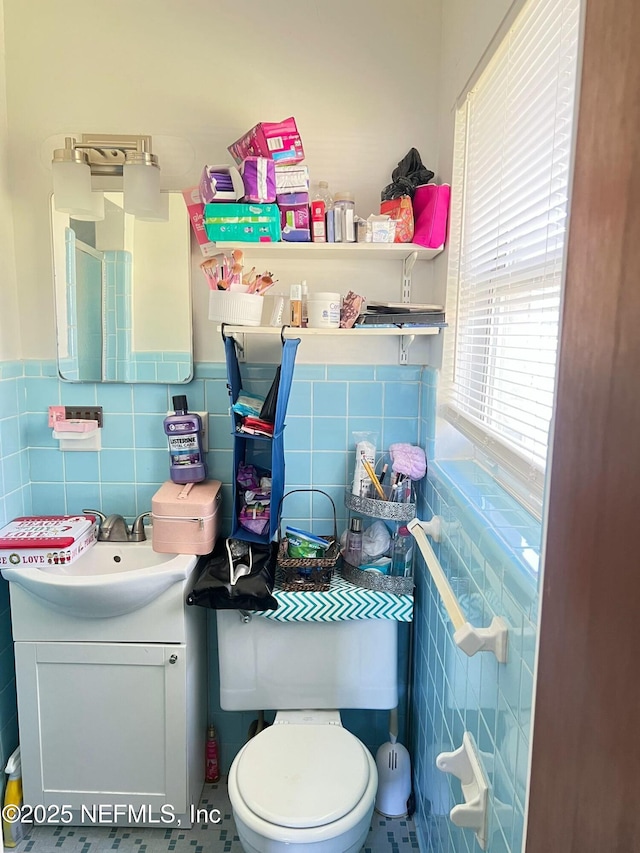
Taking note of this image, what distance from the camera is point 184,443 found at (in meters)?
1.84

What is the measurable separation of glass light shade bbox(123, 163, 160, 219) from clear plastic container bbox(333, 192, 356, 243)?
1.81 feet

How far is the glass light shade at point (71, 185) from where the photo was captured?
172cm

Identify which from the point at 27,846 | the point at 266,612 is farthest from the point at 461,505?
the point at 27,846

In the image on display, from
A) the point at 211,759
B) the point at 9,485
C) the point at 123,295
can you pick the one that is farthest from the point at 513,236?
the point at 211,759

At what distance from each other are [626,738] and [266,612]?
143 cm

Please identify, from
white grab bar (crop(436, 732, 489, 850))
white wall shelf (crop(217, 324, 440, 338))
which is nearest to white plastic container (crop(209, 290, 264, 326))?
white wall shelf (crop(217, 324, 440, 338))

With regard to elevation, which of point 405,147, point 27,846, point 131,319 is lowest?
point 27,846

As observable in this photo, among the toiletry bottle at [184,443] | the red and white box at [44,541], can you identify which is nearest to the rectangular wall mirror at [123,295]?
the toiletry bottle at [184,443]

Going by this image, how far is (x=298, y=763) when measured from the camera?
4.91 feet

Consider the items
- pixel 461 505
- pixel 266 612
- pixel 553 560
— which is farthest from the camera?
pixel 266 612

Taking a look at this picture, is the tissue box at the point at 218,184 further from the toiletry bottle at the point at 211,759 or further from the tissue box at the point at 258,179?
the toiletry bottle at the point at 211,759

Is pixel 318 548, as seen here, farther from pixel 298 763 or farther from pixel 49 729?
pixel 49 729

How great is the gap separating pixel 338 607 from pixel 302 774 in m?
0.43

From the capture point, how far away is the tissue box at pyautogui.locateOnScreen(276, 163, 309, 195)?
5.29 ft
